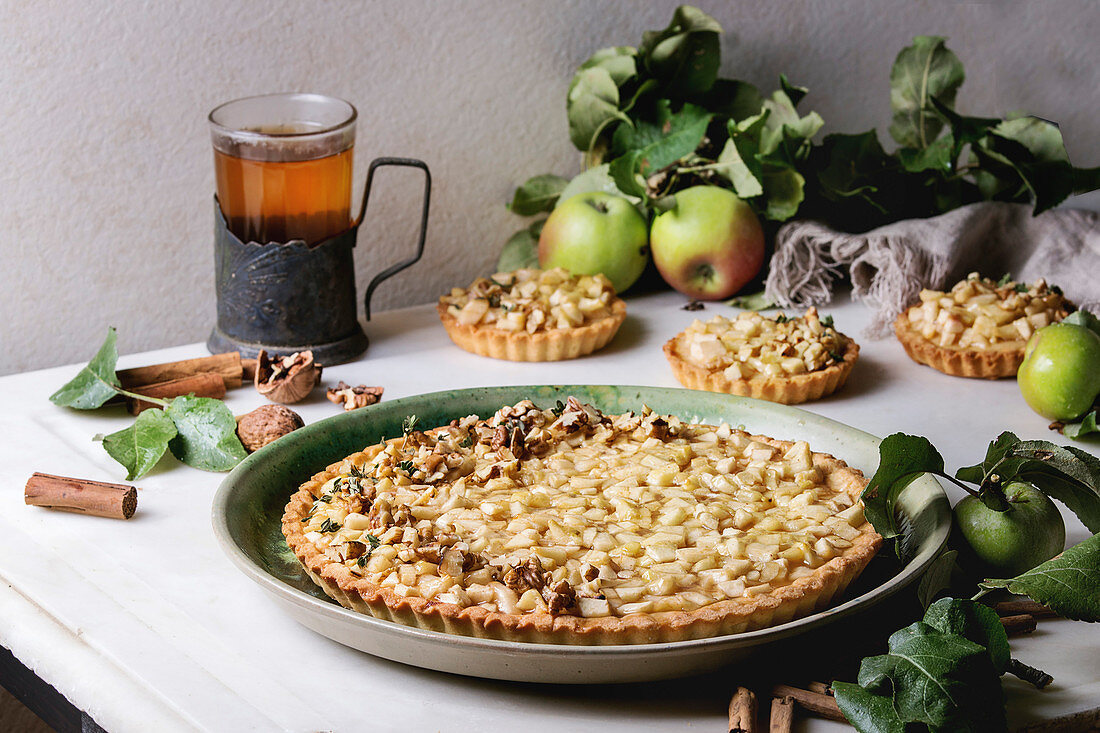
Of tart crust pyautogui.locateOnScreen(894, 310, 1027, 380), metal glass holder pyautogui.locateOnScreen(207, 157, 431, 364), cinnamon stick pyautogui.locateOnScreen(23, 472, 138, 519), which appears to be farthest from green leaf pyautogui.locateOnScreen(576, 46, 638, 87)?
cinnamon stick pyautogui.locateOnScreen(23, 472, 138, 519)

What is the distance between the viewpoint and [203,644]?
1.02m

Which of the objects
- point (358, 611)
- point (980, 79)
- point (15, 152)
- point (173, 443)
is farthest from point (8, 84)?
point (980, 79)

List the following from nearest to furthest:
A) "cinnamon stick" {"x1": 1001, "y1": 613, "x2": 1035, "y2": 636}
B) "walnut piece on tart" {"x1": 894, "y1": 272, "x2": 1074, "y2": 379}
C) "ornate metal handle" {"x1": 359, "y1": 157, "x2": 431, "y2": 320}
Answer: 1. "cinnamon stick" {"x1": 1001, "y1": 613, "x2": 1035, "y2": 636}
2. "walnut piece on tart" {"x1": 894, "y1": 272, "x2": 1074, "y2": 379}
3. "ornate metal handle" {"x1": 359, "y1": 157, "x2": 431, "y2": 320}

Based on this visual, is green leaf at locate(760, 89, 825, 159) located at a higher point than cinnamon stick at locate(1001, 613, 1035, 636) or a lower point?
higher

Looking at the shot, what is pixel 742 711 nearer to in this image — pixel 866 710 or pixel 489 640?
pixel 866 710

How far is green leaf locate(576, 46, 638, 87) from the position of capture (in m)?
2.15

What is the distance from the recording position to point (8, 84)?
1740 mm

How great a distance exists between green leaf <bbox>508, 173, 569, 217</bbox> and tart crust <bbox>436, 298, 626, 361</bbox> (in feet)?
1.55

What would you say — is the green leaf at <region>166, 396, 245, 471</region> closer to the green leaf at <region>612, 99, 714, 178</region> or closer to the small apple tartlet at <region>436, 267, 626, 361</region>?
the small apple tartlet at <region>436, 267, 626, 361</region>

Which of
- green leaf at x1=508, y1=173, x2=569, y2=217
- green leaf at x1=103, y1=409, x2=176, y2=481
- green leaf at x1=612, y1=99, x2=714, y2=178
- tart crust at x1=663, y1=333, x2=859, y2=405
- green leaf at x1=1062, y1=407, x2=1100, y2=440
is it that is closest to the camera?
green leaf at x1=103, y1=409, x2=176, y2=481

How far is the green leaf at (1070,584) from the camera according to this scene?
2.83 feet

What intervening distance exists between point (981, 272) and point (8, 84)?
5.82 feet

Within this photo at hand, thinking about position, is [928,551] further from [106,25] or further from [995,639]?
[106,25]

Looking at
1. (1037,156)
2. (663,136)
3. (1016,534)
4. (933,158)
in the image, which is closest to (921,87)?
(933,158)
